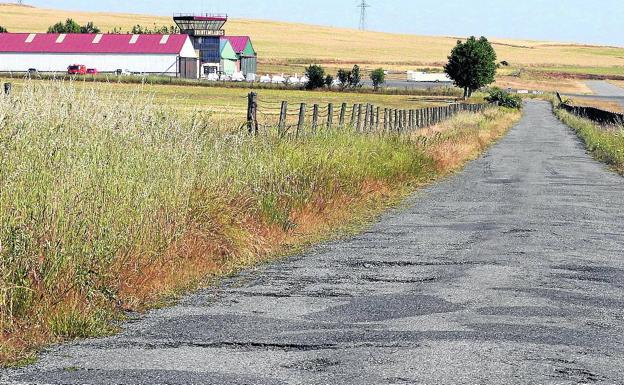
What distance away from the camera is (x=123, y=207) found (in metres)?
9.93

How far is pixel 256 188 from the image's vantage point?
13664 millimetres

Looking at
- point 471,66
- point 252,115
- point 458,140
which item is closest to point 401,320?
point 252,115

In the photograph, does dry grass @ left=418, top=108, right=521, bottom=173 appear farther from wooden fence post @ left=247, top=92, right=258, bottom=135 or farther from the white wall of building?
the white wall of building

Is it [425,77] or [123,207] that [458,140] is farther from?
[425,77]

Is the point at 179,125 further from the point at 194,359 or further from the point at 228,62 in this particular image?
the point at 228,62

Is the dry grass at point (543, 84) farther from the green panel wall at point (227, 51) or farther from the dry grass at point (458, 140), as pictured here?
the dry grass at point (458, 140)

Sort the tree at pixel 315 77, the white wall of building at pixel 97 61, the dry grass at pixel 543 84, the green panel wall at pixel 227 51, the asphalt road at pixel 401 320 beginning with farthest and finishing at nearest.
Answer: the dry grass at pixel 543 84 < the green panel wall at pixel 227 51 < the white wall of building at pixel 97 61 < the tree at pixel 315 77 < the asphalt road at pixel 401 320

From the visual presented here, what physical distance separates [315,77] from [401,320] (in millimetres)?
98899

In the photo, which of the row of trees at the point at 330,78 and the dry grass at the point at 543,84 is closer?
the row of trees at the point at 330,78

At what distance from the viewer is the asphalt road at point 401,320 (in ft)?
23.3

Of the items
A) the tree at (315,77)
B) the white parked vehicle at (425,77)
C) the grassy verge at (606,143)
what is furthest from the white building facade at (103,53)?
the grassy verge at (606,143)

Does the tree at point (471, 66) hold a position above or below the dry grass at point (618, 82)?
above

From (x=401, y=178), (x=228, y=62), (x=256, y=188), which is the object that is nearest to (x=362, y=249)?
(x=256, y=188)

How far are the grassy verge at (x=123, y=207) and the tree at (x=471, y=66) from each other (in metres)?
97.3
